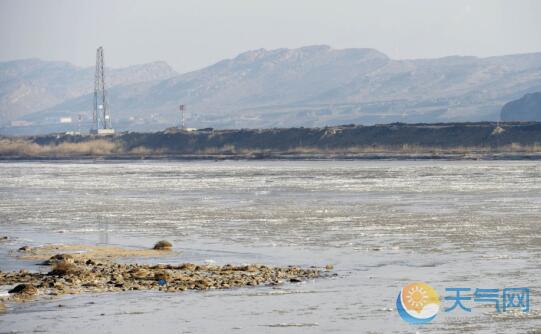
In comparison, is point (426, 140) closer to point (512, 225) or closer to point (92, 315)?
point (512, 225)

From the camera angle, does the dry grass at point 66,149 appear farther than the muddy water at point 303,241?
Yes

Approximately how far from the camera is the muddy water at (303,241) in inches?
820

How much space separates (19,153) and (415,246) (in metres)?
160

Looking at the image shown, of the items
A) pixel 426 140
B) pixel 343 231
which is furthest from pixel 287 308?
pixel 426 140

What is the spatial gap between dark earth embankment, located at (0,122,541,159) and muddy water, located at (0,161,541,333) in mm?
60290

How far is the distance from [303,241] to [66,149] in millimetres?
150923

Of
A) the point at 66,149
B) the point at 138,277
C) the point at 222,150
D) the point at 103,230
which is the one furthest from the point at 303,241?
the point at 66,149

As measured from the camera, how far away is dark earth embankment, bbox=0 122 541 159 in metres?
136

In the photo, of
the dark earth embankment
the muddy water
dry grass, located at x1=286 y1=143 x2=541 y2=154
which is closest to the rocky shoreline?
the muddy water

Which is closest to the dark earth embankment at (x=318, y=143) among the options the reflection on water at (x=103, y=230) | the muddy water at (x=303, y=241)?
the muddy water at (x=303, y=241)

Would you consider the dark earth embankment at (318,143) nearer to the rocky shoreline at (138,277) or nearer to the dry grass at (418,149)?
the dry grass at (418,149)

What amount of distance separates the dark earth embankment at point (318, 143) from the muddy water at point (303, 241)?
198 ft

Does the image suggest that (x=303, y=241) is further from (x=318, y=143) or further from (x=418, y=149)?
(x=318, y=143)

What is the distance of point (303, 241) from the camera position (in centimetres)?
3456
